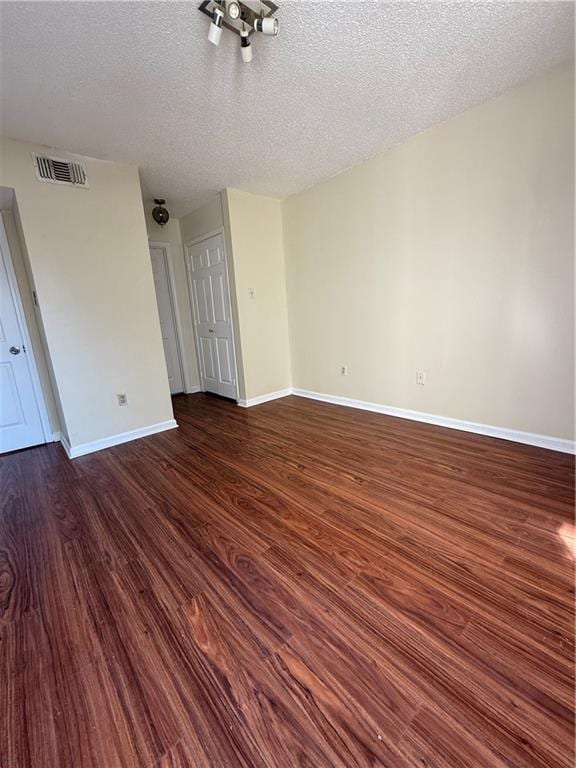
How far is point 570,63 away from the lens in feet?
6.57

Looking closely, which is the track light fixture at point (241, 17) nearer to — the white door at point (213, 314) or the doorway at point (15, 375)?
the white door at point (213, 314)

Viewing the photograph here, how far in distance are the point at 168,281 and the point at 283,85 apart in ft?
10.3

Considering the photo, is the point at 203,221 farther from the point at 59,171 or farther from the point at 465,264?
the point at 465,264

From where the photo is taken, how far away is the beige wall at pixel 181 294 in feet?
14.7

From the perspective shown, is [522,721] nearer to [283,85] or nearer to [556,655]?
[556,655]

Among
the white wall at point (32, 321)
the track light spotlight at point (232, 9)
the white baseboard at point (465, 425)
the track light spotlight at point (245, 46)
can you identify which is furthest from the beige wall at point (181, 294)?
the track light spotlight at point (232, 9)

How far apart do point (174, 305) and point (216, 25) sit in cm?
349

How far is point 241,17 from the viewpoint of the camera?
1512mm

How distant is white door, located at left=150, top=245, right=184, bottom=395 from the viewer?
4.54m

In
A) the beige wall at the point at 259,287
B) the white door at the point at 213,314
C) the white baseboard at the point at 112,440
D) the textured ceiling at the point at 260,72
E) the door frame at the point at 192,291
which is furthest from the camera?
the white door at the point at 213,314

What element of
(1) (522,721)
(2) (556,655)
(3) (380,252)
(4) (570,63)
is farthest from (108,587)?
(4) (570,63)

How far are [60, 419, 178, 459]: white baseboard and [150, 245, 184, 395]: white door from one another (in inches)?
46.1

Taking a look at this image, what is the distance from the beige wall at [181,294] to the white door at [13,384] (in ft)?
6.27

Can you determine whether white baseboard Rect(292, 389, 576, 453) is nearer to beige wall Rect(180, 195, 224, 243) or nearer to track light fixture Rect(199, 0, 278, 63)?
beige wall Rect(180, 195, 224, 243)
